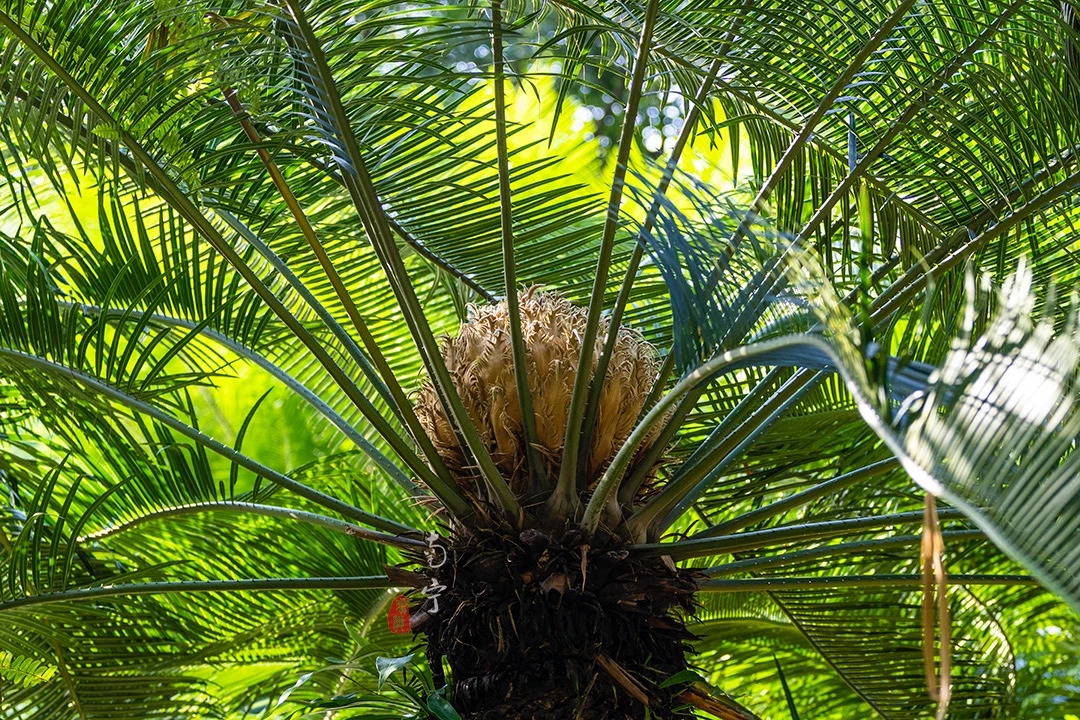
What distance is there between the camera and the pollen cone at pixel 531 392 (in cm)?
205

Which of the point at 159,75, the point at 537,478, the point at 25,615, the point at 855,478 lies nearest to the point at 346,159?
the point at 159,75

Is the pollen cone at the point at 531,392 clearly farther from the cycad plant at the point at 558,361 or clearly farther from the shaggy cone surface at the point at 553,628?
the shaggy cone surface at the point at 553,628

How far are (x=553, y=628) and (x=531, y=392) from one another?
17.1 inches

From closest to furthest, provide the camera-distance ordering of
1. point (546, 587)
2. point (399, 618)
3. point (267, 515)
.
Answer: point (546, 587), point (399, 618), point (267, 515)

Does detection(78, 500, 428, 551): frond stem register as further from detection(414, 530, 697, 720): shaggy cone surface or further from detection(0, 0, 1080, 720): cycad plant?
detection(414, 530, 697, 720): shaggy cone surface

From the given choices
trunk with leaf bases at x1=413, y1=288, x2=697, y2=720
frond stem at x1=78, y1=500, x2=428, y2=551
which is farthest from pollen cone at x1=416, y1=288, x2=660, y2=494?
frond stem at x1=78, y1=500, x2=428, y2=551

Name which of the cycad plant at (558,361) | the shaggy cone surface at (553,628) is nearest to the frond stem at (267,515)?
the cycad plant at (558,361)

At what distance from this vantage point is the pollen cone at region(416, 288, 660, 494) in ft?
6.74

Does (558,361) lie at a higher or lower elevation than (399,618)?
higher

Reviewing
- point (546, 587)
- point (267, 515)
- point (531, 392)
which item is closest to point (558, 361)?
point (531, 392)

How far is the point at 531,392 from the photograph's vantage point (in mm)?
2051

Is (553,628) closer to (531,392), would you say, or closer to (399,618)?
(399,618)

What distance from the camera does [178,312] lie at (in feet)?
8.83

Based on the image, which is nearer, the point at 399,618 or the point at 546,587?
the point at 546,587
